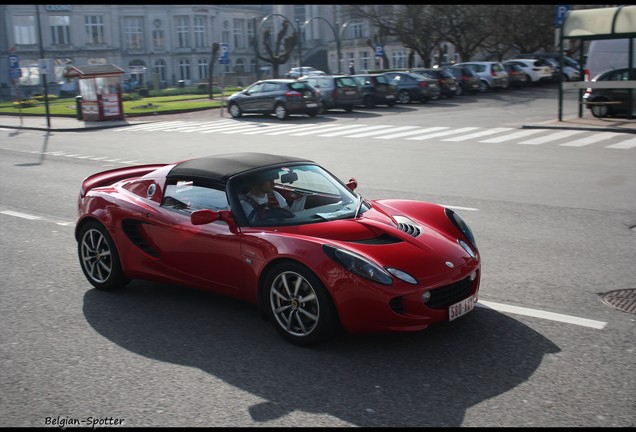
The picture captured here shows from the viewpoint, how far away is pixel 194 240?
604 cm

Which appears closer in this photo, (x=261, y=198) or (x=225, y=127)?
(x=261, y=198)

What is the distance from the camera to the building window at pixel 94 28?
325 feet

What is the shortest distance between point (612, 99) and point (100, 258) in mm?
20105

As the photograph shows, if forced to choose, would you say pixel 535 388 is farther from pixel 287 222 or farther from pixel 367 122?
pixel 367 122

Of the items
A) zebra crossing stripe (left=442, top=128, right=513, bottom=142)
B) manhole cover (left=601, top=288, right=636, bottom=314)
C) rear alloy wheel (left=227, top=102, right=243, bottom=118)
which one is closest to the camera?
manhole cover (left=601, top=288, right=636, bottom=314)

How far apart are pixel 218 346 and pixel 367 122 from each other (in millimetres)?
22266

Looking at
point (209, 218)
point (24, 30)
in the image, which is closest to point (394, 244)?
point (209, 218)

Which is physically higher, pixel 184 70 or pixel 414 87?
pixel 184 70

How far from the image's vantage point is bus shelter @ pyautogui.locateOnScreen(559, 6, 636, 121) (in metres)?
21.8

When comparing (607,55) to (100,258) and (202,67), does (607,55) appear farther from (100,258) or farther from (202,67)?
(202,67)

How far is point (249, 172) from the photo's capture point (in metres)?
6.07

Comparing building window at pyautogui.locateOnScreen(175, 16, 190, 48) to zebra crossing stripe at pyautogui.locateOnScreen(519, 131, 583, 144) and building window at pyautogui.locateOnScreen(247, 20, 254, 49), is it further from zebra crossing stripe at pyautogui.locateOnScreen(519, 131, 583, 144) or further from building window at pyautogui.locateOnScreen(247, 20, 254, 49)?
zebra crossing stripe at pyautogui.locateOnScreen(519, 131, 583, 144)

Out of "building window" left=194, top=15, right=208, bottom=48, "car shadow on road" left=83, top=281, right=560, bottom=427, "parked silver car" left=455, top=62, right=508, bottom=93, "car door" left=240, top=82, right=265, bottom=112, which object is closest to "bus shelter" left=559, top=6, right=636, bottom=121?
"car door" left=240, top=82, right=265, bottom=112

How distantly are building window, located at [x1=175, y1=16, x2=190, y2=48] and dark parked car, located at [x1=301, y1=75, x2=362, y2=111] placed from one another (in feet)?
265
